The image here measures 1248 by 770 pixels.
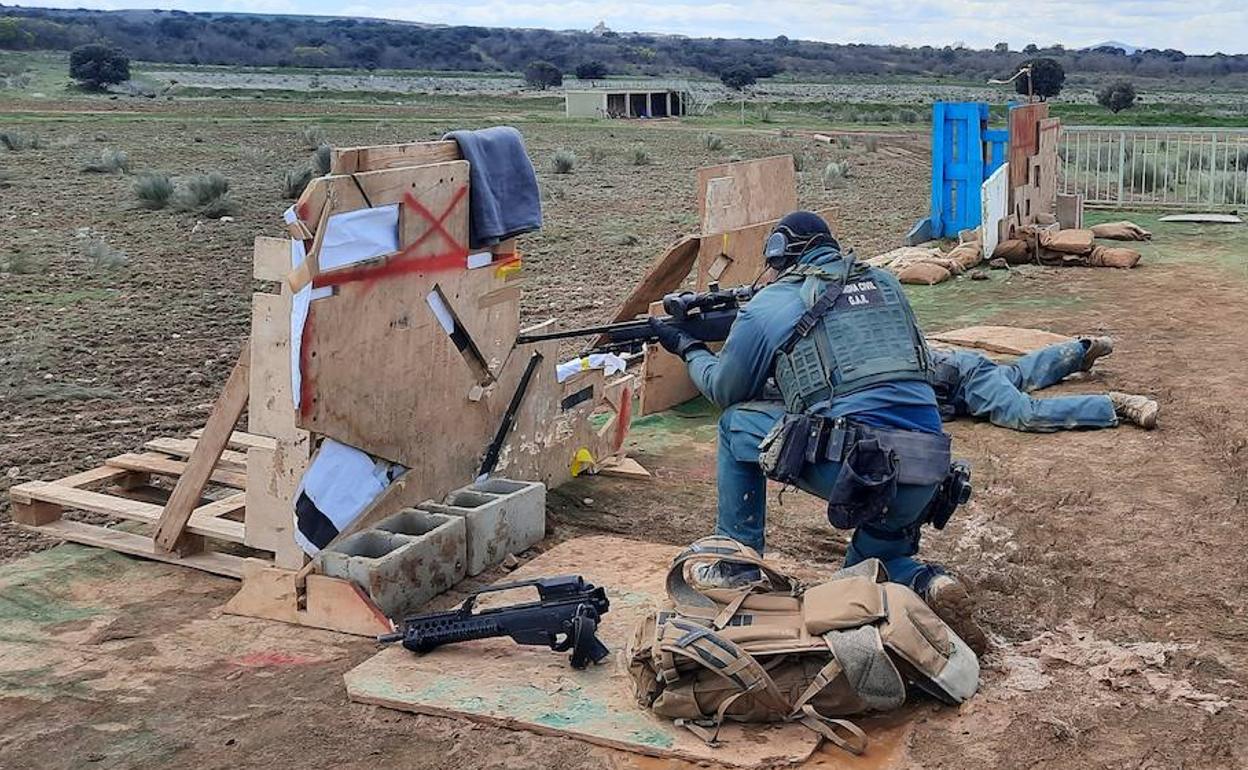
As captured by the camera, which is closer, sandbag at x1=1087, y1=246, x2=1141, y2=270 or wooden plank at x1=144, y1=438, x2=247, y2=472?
wooden plank at x1=144, y1=438, x2=247, y2=472

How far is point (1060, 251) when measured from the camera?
1421cm

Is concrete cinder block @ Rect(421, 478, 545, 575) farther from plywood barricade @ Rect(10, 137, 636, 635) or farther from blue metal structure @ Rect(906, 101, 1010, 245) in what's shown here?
blue metal structure @ Rect(906, 101, 1010, 245)

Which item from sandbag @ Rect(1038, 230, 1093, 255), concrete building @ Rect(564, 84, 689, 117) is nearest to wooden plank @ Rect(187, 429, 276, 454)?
Result: sandbag @ Rect(1038, 230, 1093, 255)

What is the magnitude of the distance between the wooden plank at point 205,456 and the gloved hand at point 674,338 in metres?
1.80

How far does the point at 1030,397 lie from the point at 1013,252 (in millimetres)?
6573

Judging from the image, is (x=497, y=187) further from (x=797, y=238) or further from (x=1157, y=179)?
(x=1157, y=179)

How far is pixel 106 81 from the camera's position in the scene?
5931 centimetres

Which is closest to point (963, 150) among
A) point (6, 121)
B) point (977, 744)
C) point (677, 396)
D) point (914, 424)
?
point (677, 396)

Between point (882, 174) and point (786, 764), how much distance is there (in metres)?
24.4

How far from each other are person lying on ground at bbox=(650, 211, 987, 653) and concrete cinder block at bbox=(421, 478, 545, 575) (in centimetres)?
122

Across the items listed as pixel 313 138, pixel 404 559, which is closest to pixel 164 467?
pixel 404 559

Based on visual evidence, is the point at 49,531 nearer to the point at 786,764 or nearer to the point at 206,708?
the point at 206,708

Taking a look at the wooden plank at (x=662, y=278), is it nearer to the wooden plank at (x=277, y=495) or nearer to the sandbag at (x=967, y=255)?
the wooden plank at (x=277, y=495)

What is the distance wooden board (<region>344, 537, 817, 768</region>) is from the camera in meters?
4.09
